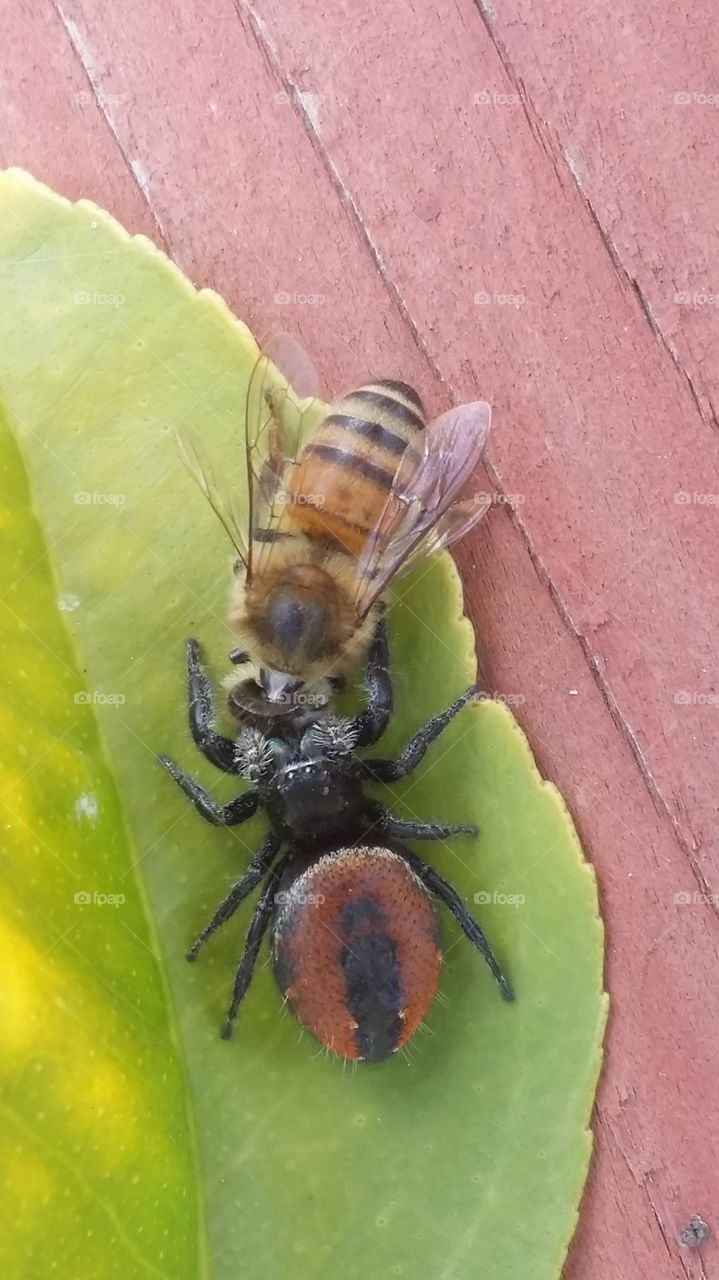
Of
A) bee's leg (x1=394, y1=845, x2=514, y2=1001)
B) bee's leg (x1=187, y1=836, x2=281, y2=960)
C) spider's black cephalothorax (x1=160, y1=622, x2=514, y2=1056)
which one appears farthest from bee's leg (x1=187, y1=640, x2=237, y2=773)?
bee's leg (x1=394, y1=845, x2=514, y2=1001)

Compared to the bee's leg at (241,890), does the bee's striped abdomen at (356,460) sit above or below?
above

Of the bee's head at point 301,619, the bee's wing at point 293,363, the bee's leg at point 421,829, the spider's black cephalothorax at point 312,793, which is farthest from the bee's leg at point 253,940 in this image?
the bee's wing at point 293,363

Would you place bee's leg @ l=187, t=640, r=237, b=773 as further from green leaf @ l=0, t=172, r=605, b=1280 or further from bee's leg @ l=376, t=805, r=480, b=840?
bee's leg @ l=376, t=805, r=480, b=840

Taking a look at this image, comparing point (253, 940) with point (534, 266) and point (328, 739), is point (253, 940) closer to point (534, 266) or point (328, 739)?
point (328, 739)

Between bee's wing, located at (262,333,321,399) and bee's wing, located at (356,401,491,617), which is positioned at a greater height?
bee's wing, located at (262,333,321,399)

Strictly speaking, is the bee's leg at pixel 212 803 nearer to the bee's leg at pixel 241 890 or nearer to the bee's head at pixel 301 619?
the bee's leg at pixel 241 890

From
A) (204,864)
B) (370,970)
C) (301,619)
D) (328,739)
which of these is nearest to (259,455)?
(301,619)
